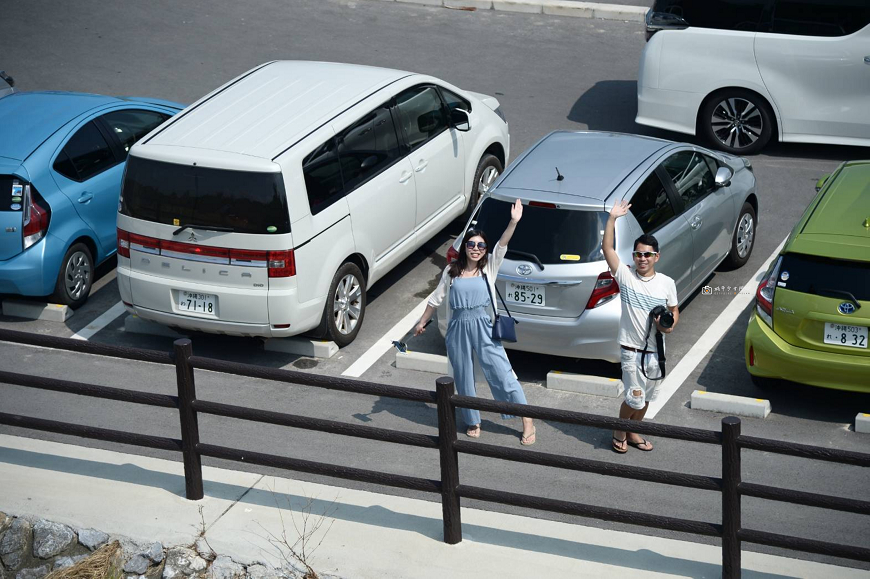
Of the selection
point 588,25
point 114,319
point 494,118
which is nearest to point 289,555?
point 114,319

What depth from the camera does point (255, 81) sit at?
10.8m

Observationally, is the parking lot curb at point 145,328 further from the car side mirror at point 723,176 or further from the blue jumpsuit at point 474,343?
the car side mirror at point 723,176

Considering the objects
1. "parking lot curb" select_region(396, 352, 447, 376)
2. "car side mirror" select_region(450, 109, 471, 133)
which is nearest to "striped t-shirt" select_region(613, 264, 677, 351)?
"parking lot curb" select_region(396, 352, 447, 376)

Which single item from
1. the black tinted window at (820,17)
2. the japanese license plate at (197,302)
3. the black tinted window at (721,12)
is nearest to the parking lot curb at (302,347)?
the japanese license plate at (197,302)

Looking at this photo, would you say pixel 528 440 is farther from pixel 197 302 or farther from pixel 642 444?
pixel 197 302

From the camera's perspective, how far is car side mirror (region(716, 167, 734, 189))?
10.2m

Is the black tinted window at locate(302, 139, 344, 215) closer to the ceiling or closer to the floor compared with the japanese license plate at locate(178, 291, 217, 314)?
closer to the ceiling

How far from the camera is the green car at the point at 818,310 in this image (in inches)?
320

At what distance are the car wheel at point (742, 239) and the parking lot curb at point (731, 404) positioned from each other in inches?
101

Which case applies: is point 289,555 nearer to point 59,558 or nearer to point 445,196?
point 59,558

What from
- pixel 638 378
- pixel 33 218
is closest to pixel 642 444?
pixel 638 378

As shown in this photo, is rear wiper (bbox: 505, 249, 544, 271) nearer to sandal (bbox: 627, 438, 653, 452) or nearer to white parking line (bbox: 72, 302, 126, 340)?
sandal (bbox: 627, 438, 653, 452)

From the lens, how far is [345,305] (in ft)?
33.0

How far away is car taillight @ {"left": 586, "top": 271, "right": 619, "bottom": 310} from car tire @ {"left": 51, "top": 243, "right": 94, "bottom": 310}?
5.22m
